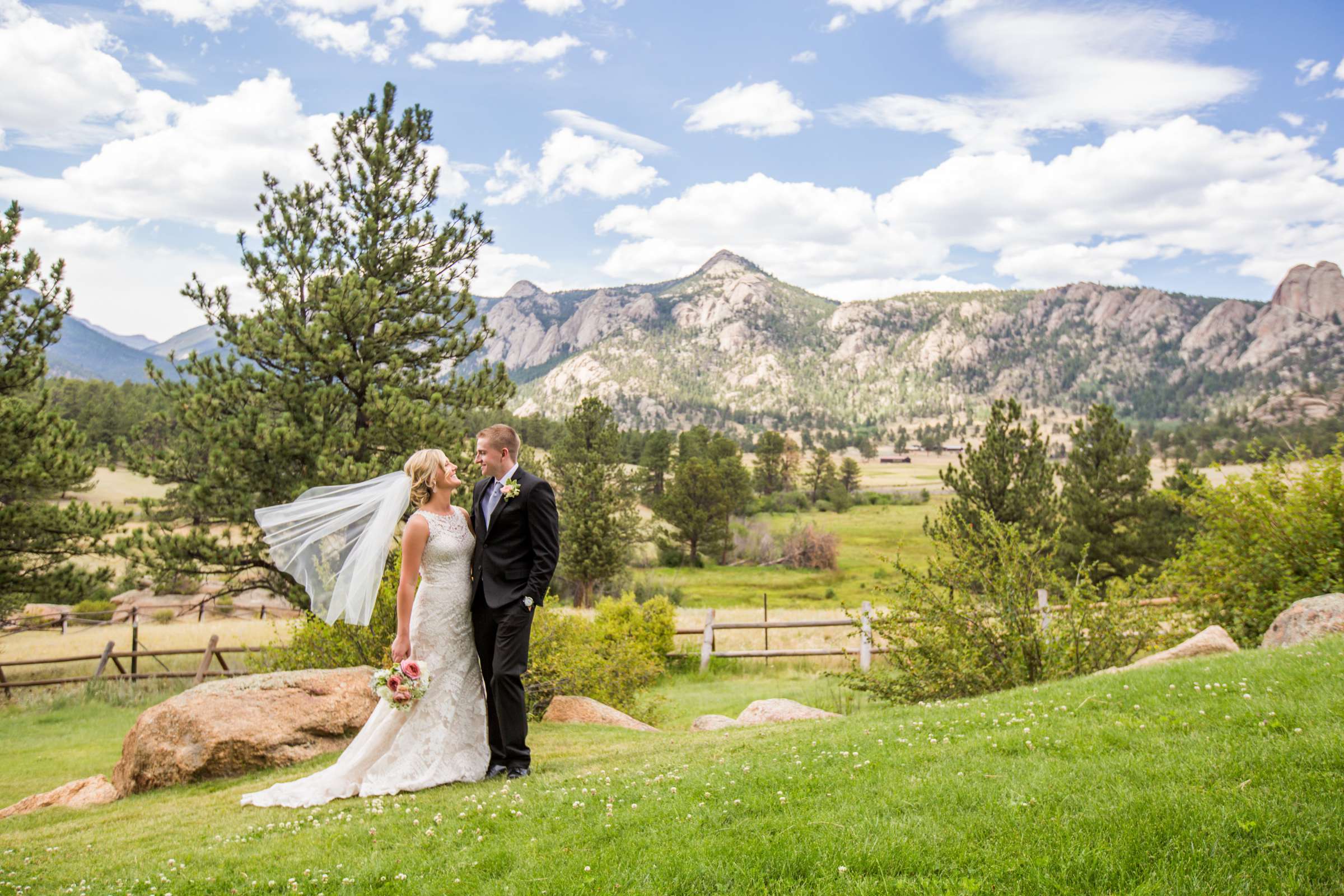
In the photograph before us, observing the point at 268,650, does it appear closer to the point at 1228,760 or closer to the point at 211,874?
the point at 211,874

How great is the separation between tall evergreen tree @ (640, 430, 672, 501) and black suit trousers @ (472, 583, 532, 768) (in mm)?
65652

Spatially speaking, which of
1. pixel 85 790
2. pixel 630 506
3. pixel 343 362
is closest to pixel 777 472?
pixel 630 506

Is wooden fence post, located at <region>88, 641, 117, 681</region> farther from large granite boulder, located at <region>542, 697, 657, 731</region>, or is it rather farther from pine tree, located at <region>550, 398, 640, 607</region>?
pine tree, located at <region>550, 398, 640, 607</region>

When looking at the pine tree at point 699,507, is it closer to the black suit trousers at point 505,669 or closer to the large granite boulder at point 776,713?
the large granite boulder at point 776,713

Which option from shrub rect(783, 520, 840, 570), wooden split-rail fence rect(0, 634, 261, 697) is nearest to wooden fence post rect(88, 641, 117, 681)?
wooden split-rail fence rect(0, 634, 261, 697)

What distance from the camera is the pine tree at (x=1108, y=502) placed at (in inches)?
1136

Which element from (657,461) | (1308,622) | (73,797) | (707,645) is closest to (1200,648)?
(1308,622)

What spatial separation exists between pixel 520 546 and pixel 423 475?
3.35ft

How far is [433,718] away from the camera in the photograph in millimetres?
6629

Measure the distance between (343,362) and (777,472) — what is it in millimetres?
79316

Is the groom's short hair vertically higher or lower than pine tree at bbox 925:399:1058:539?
higher

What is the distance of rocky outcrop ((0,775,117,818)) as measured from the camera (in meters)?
8.02

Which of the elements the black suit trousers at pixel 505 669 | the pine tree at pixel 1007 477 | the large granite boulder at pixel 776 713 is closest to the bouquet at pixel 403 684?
the black suit trousers at pixel 505 669

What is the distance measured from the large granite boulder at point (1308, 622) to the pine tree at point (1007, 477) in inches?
604
